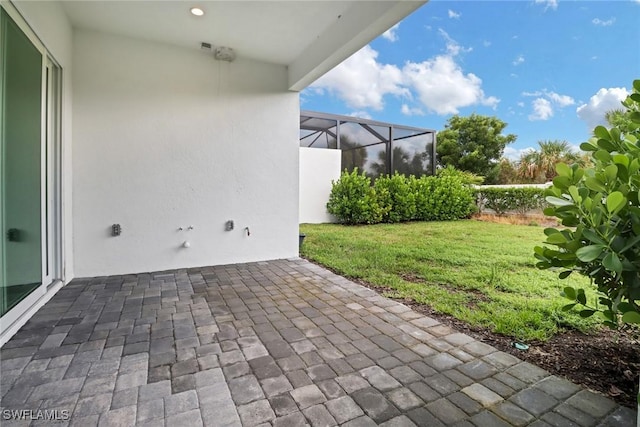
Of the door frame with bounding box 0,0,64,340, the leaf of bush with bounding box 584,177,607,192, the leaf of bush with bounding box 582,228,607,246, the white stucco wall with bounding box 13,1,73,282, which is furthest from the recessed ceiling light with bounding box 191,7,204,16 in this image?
the leaf of bush with bounding box 582,228,607,246

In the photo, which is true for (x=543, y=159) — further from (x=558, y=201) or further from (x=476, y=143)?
(x=558, y=201)

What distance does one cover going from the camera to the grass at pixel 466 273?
2650 millimetres

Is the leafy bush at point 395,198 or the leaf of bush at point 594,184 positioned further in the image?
the leafy bush at point 395,198

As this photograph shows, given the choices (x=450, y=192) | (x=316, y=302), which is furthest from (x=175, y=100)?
(x=450, y=192)

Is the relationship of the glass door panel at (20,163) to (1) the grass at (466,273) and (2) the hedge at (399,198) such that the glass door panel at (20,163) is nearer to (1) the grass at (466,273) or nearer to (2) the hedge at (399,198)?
(1) the grass at (466,273)

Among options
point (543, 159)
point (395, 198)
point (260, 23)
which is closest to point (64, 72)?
point (260, 23)

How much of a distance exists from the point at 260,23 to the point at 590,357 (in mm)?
4295

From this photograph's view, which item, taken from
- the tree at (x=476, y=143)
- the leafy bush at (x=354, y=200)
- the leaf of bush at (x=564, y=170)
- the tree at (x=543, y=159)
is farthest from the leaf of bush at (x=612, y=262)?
the tree at (x=476, y=143)

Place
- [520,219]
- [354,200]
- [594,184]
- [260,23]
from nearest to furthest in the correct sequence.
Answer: [594,184] < [260,23] < [354,200] < [520,219]

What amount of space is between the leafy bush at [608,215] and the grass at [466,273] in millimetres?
869

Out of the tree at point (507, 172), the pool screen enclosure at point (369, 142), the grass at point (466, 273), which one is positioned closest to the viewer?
the grass at point (466, 273)

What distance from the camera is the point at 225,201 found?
452 cm

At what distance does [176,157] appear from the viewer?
166 inches

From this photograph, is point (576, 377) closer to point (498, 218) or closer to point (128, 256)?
point (128, 256)
